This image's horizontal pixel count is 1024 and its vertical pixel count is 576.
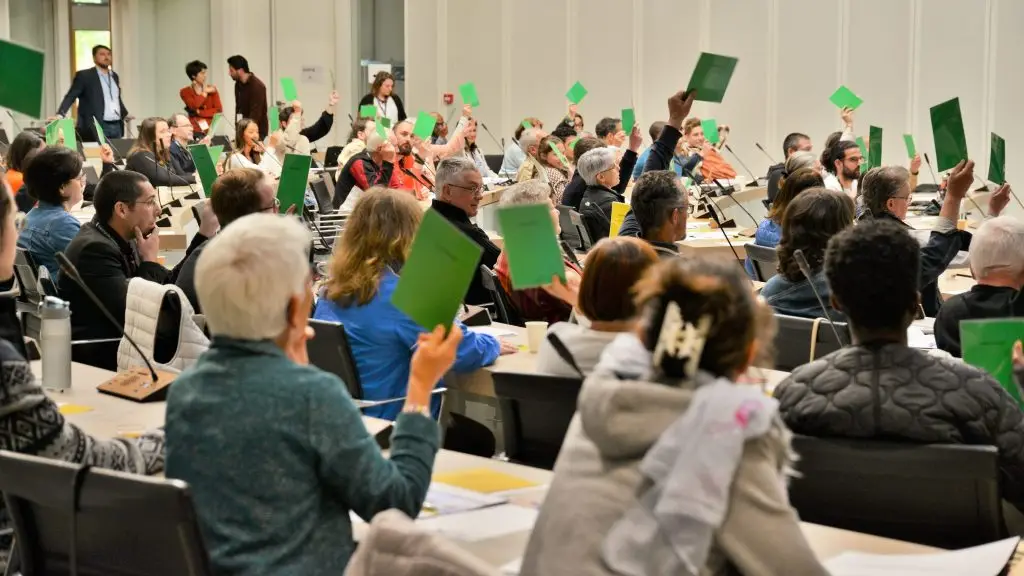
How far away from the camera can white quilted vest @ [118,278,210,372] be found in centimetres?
385

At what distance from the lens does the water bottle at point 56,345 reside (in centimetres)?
365

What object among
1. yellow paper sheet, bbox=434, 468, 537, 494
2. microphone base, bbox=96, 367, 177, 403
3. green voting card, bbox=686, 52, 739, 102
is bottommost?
yellow paper sheet, bbox=434, 468, 537, 494

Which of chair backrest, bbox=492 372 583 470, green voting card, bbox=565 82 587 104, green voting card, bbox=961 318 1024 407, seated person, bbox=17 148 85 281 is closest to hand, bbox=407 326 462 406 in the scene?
chair backrest, bbox=492 372 583 470

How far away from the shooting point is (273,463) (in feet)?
7.20

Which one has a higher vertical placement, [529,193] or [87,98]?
[87,98]

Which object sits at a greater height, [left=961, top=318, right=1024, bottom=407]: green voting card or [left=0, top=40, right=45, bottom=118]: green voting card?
[left=0, top=40, right=45, bottom=118]: green voting card

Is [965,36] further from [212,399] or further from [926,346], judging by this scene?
[212,399]

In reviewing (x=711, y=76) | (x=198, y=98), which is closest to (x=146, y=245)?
(x=711, y=76)

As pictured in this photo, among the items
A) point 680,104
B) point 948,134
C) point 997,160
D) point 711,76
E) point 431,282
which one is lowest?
point 431,282

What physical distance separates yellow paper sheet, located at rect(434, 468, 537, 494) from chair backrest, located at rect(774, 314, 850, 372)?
127cm

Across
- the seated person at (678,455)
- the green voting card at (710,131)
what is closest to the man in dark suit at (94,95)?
the green voting card at (710,131)

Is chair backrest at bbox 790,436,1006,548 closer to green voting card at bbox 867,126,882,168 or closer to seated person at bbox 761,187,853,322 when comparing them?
seated person at bbox 761,187,853,322

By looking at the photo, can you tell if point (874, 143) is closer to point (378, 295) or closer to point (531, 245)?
point (378, 295)

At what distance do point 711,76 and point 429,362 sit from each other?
11.6ft
